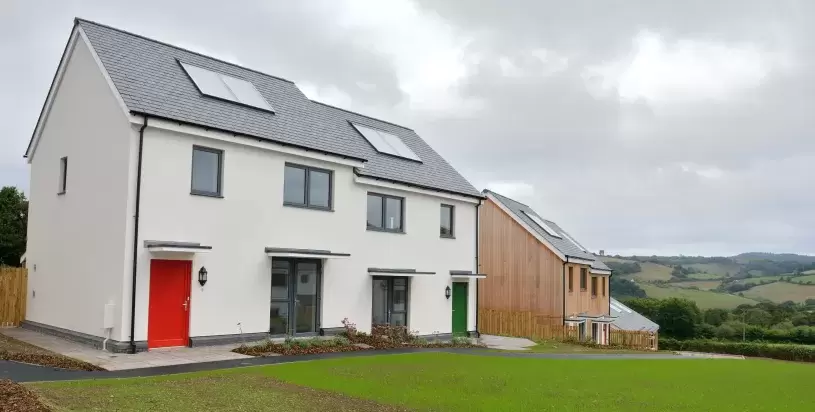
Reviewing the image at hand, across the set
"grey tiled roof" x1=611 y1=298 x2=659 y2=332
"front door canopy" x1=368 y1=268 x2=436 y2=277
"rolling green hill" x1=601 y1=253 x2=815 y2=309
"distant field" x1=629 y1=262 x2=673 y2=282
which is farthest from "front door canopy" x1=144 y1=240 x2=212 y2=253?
"distant field" x1=629 y1=262 x2=673 y2=282

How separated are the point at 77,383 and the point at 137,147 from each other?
640 cm

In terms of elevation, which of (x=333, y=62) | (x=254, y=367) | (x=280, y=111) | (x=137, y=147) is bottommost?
(x=254, y=367)

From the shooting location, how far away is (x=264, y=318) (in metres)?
18.1

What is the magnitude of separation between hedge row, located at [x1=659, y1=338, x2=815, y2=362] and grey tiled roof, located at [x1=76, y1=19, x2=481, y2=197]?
27.5m

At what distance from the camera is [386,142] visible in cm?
2495

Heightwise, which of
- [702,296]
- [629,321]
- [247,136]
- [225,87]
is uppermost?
[225,87]

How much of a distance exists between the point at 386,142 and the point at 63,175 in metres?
11.1

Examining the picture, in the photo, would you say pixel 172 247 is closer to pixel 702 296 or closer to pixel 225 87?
pixel 225 87

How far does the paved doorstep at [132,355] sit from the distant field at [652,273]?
2878 inches

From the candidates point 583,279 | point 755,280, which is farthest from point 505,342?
point 755,280

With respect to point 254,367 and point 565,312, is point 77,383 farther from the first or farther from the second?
point 565,312

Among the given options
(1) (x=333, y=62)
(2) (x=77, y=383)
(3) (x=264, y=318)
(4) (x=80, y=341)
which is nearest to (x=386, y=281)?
(3) (x=264, y=318)

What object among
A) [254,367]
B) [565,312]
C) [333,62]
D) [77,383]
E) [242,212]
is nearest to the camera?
[77,383]

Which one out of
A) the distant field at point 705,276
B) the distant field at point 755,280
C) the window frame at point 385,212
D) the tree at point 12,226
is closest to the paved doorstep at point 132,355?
the window frame at point 385,212
